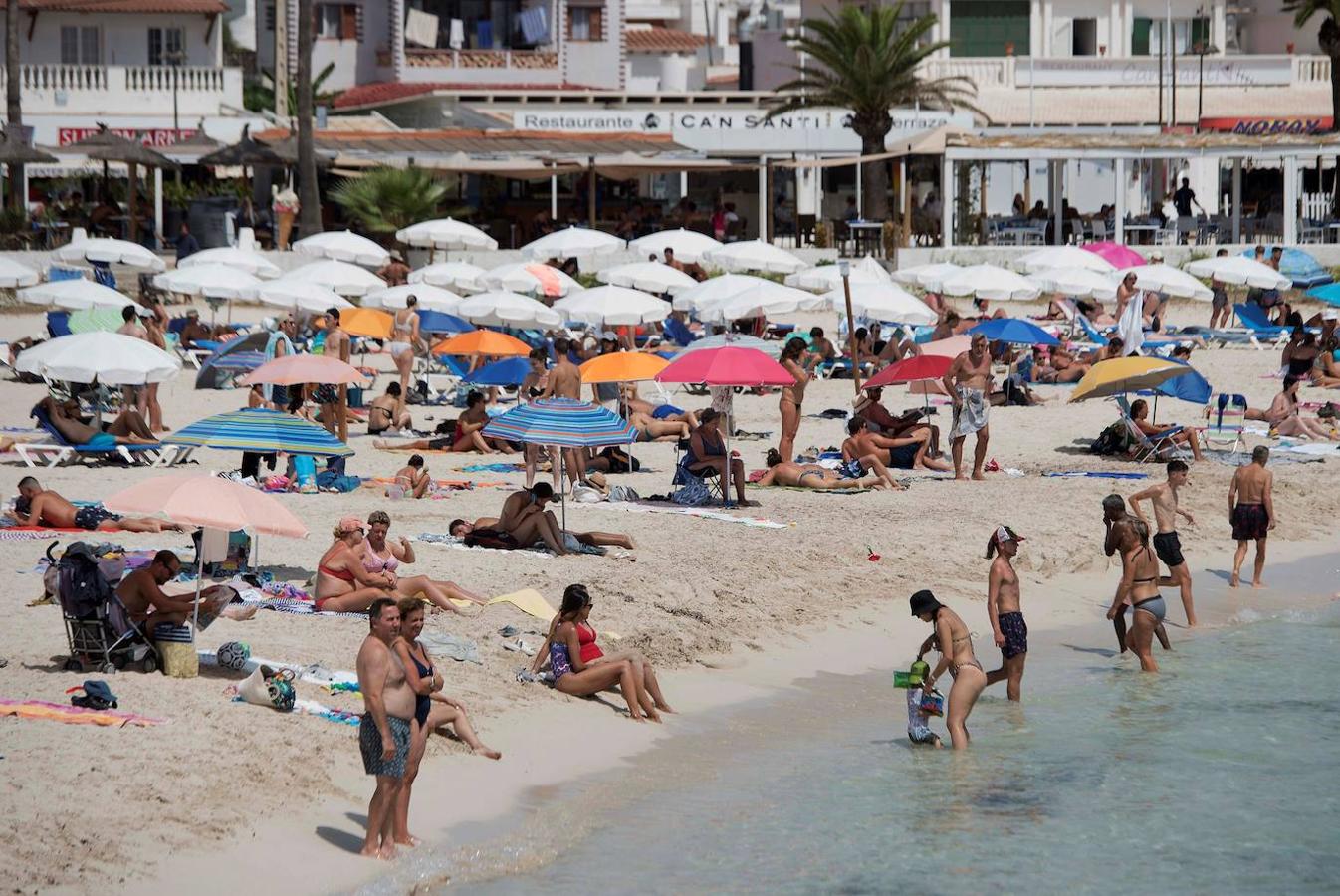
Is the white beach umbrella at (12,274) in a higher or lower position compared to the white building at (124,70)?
lower

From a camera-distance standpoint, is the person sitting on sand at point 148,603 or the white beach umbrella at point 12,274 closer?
the person sitting on sand at point 148,603

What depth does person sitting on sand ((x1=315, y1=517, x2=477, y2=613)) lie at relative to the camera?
505 inches

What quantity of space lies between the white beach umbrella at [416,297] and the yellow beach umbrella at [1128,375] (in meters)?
10.0

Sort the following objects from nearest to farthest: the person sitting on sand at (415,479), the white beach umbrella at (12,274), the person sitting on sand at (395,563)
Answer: the person sitting on sand at (395,563) → the person sitting on sand at (415,479) → the white beach umbrella at (12,274)

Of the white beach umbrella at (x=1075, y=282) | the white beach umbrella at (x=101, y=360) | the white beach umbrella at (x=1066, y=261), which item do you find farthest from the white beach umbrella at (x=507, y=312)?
the white beach umbrella at (x=1066, y=261)

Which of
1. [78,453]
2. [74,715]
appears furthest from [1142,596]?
[78,453]

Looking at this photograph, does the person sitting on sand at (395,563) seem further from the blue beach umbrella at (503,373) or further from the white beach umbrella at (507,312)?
the white beach umbrella at (507,312)

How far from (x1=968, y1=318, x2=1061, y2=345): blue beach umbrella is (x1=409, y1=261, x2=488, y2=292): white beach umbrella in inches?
318

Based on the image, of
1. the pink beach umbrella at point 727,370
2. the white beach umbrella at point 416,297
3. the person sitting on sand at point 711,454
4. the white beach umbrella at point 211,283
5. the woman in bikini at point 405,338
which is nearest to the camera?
the pink beach umbrella at point 727,370

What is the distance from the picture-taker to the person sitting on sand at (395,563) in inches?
514

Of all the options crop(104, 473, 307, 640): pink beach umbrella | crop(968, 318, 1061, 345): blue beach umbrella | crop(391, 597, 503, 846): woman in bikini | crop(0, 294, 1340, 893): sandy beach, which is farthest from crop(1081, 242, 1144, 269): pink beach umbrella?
crop(391, 597, 503, 846): woman in bikini

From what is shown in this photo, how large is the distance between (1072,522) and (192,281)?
13.3 m

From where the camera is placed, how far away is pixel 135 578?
11.2m

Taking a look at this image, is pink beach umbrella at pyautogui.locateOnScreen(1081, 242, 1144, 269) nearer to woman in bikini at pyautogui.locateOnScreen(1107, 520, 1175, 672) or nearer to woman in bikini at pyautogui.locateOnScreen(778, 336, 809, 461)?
woman in bikini at pyautogui.locateOnScreen(778, 336, 809, 461)
